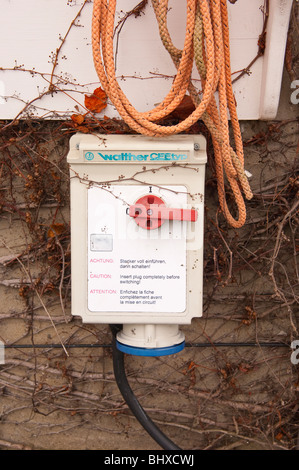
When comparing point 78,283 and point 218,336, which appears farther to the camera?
point 218,336

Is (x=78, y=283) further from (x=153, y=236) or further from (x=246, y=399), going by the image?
(x=246, y=399)

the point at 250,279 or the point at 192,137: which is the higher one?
the point at 192,137

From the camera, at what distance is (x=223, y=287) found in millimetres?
1601

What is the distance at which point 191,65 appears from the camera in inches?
48.4

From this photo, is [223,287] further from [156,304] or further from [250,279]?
[156,304]

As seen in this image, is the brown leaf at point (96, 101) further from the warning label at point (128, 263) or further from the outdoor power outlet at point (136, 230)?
the warning label at point (128, 263)

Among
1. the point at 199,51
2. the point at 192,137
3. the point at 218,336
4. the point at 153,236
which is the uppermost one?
the point at 199,51

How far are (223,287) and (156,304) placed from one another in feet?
1.35

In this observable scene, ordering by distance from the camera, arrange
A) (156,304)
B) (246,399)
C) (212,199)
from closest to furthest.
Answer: (156,304) → (212,199) → (246,399)

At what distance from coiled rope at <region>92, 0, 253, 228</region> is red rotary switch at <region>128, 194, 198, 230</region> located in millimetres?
177

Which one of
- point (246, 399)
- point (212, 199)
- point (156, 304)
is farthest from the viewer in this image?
point (246, 399)

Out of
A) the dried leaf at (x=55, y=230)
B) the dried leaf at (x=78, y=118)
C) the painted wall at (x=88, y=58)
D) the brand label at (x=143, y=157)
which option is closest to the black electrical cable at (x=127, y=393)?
the dried leaf at (x=55, y=230)

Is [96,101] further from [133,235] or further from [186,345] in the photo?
[186,345]

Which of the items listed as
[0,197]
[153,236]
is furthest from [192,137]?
[0,197]
